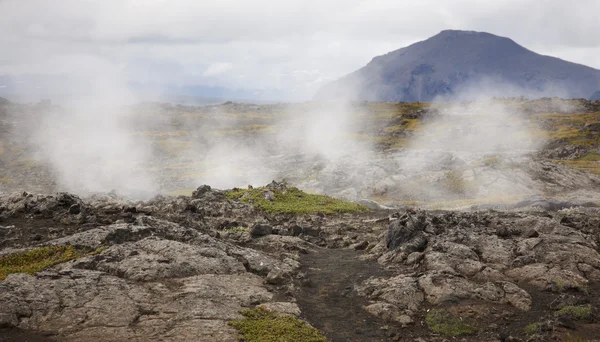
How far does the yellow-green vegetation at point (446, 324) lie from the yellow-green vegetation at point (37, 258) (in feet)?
54.8

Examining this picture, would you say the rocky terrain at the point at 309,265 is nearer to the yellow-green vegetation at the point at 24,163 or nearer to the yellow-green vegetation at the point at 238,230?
the yellow-green vegetation at the point at 238,230

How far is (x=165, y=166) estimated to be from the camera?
9150 centimetres

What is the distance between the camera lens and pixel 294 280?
22672 millimetres

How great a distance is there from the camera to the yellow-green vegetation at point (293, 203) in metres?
42.0

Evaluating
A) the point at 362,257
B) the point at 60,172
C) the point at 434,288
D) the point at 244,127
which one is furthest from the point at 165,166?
the point at 434,288

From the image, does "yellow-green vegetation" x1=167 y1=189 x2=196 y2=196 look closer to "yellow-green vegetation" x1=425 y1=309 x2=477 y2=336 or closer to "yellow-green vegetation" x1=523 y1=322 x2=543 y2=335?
"yellow-green vegetation" x1=425 y1=309 x2=477 y2=336

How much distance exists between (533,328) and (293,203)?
29.7 metres

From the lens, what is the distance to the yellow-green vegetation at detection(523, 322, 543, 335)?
1631 centimetres

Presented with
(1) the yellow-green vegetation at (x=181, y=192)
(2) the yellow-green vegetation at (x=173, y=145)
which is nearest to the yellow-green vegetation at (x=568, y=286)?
(1) the yellow-green vegetation at (x=181, y=192)

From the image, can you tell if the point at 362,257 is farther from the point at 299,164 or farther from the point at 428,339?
the point at 299,164

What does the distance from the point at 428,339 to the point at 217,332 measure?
27.3ft

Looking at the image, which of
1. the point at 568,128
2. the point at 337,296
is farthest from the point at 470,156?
the point at 337,296

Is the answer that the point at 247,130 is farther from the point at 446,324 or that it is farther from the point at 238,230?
the point at 446,324

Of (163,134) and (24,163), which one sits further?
(163,134)
